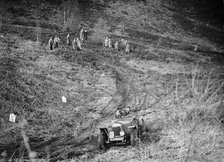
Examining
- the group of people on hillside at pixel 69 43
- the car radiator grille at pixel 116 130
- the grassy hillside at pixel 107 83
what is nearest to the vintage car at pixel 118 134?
the car radiator grille at pixel 116 130

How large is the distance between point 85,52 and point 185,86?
7.64 metres

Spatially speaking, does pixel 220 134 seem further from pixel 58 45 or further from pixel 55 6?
pixel 55 6

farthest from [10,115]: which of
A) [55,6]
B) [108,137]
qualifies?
[55,6]

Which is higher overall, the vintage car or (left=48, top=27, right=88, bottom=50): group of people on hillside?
(left=48, top=27, right=88, bottom=50): group of people on hillside

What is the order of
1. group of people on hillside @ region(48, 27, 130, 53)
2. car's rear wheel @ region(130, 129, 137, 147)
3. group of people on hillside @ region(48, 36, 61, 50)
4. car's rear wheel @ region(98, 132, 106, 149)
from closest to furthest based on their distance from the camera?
car's rear wheel @ region(98, 132, 106, 149) < car's rear wheel @ region(130, 129, 137, 147) < group of people on hillside @ region(48, 36, 61, 50) < group of people on hillside @ region(48, 27, 130, 53)

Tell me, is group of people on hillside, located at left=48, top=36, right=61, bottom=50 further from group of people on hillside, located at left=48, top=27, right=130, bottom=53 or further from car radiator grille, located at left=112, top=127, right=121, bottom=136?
car radiator grille, located at left=112, top=127, right=121, bottom=136

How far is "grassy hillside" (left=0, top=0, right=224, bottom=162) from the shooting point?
12078mm

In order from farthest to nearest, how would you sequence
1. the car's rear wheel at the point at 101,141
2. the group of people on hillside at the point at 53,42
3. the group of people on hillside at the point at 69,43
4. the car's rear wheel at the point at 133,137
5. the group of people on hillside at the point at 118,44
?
the group of people on hillside at the point at 118,44 → the group of people on hillside at the point at 69,43 → the group of people on hillside at the point at 53,42 → the car's rear wheel at the point at 133,137 → the car's rear wheel at the point at 101,141

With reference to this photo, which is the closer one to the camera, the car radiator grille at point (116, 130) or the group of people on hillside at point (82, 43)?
the car radiator grille at point (116, 130)

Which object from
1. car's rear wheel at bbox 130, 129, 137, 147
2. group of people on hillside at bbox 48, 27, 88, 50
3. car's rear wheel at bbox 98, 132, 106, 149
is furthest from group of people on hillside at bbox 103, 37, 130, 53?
car's rear wheel at bbox 98, 132, 106, 149

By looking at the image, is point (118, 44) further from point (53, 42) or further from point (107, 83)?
point (107, 83)

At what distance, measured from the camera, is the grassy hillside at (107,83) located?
12.1m

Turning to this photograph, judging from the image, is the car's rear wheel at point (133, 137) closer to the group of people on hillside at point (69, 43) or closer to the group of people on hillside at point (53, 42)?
the group of people on hillside at point (69, 43)

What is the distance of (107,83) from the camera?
17312 mm
